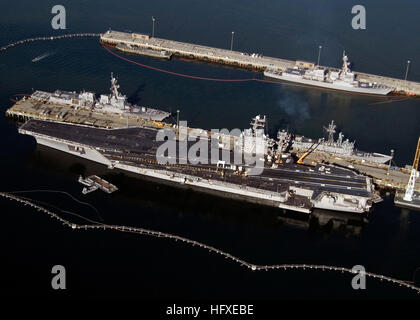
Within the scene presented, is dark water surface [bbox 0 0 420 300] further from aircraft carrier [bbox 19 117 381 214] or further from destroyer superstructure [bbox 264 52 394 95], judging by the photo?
destroyer superstructure [bbox 264 52 394 95]

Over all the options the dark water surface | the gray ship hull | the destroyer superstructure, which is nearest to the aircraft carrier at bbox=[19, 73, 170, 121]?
the dark water surface

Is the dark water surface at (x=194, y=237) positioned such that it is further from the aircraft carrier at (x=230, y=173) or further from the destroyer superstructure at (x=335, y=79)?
the destroyer superstructure at (x=335, y=79)

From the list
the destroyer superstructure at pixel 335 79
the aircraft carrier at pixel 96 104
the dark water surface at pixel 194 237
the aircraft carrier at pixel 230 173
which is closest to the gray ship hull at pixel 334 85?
the destroyer superstructure at pixel 335 79

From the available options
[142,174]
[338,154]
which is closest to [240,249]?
[142,174]

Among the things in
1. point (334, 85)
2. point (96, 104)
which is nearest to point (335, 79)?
point (334, 85)

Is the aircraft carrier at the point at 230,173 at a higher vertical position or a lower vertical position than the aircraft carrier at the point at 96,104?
lower

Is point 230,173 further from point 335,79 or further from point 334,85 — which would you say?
point 335,79
